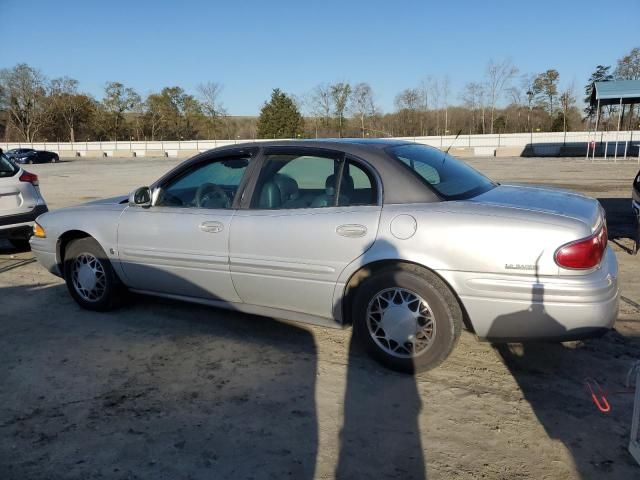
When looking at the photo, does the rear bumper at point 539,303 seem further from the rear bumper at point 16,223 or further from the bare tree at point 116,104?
the bare tree at point 116,104

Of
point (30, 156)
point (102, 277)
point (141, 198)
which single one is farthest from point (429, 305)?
point (30, 156)

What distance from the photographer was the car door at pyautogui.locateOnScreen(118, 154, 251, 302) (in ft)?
13.1

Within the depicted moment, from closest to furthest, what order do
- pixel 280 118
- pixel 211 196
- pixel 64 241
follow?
pixel 211 196 → pixel 64 241 → pixel 280 118

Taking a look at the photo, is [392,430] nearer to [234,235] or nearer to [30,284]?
[234,235]

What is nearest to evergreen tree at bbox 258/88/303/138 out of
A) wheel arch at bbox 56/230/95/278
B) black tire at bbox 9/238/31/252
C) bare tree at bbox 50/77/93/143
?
bare tree at bbox 50/77/93/143

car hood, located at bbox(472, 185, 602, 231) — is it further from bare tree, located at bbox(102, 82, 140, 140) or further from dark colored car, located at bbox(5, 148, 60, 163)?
bare tree, located at bbox(102, 82, 140, 140)

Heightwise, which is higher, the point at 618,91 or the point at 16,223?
the point at 618,91

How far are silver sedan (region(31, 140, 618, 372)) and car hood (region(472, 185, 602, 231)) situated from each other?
18 mm

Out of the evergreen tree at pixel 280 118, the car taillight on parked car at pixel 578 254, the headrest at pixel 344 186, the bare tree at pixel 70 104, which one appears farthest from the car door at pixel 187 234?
the bare tree at pixel 70 104

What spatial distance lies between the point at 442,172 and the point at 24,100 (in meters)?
83.8

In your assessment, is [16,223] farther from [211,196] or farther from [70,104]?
[70,104]

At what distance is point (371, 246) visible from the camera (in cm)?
337

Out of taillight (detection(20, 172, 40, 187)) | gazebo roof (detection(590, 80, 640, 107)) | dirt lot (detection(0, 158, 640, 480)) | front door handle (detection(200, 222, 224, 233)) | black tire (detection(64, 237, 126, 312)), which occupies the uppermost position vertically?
gazebo roof (detection(590, 80, 640, 107))

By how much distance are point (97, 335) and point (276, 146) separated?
2.17 meters
